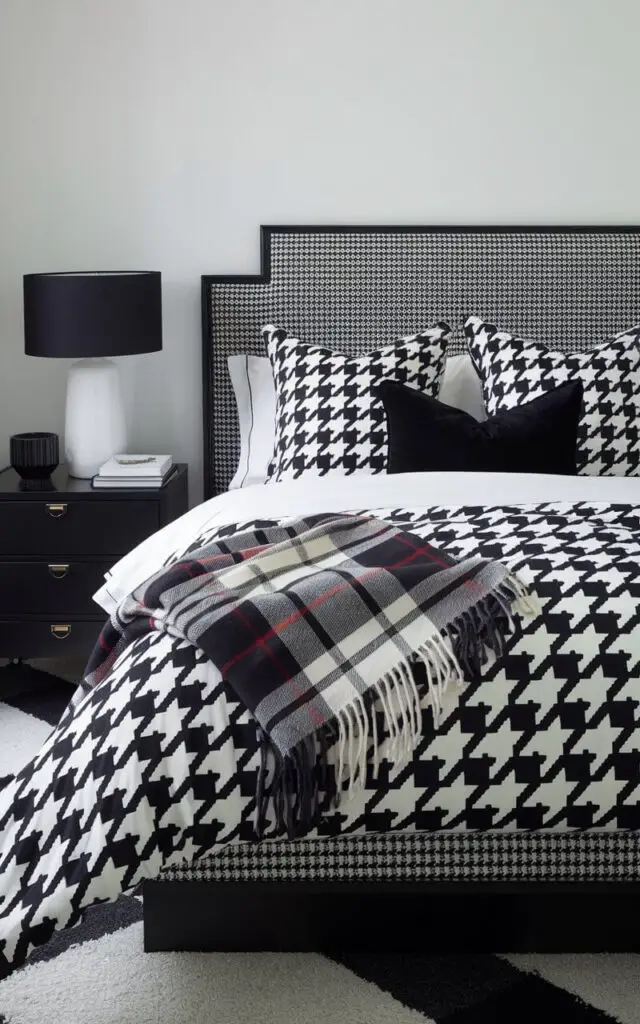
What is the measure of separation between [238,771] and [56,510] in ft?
5.45

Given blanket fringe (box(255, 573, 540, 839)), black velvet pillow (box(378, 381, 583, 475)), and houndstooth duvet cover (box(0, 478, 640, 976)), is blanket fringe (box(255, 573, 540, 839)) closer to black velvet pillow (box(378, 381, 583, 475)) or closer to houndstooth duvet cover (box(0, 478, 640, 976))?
houndstooth duvet cover (box(0, 478, 640, 976))

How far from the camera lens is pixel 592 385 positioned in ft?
9.80

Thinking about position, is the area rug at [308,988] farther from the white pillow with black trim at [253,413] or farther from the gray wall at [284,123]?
the gray wall at [284,123]

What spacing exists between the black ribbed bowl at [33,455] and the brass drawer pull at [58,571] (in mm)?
323

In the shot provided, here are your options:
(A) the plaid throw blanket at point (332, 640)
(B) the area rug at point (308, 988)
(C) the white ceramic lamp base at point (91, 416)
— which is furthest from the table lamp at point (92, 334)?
(B) the area rug at point (308, 988)

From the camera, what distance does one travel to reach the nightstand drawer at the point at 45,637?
3.12m

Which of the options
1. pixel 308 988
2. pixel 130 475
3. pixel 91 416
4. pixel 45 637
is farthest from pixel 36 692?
pixel 308 988

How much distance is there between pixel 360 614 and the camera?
174 centimetres

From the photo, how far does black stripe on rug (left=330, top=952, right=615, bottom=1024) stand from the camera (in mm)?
1679

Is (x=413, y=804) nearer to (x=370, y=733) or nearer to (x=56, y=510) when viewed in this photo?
(x=370, y=733)

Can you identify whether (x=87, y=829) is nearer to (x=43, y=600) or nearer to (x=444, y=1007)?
(x=444, y=1007)

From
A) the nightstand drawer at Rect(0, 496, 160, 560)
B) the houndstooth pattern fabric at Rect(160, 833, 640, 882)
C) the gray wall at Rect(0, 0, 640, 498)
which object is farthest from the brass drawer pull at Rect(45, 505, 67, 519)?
the houndstooth pattern fabric at Rect(160, 833, 640, 882)

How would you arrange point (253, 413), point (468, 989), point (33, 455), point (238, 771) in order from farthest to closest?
point (253, 413), point (33, 455), point (468, 989), point (238, 771)

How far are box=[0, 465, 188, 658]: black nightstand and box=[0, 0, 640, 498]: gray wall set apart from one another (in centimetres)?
76
